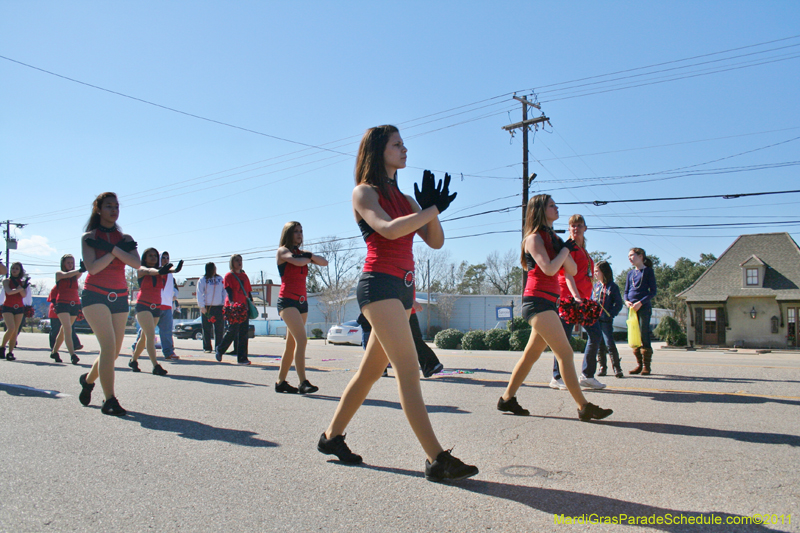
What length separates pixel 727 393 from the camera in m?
6.14

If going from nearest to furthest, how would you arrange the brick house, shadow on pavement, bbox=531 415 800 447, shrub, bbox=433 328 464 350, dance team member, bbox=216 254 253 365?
shadow on pavement, bbox=531 415 800 447, dance team member, bbox=216 254 253 365, shrub, bbox=433 328 464 350, the brick house

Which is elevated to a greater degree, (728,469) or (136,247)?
(136,247)

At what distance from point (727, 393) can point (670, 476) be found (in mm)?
3637

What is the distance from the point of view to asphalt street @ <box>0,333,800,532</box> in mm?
2566

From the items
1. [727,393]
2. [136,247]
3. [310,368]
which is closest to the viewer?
[136,247]

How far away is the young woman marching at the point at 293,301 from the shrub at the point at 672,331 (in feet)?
87.5

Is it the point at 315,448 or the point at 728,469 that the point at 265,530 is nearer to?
the point at 315,448

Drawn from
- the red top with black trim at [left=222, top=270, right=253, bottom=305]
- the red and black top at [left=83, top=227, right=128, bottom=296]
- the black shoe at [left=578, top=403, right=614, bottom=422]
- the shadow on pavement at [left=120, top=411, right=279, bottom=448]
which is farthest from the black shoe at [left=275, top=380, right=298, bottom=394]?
the red top with black trim at [left=222, top=270, right=253, bottom=305]

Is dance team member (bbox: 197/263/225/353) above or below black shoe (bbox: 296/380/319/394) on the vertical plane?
above

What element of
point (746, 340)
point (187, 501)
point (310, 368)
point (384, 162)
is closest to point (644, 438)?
point (384, 162)

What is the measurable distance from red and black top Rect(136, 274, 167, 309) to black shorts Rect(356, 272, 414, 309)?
22.4ft

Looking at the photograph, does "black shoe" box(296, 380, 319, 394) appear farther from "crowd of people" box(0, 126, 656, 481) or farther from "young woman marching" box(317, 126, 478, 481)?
"young woman marching" box(317, 126, 478, 481)

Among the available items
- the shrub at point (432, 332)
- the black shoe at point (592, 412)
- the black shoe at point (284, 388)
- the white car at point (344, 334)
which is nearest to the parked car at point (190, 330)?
the white car at point (344, 334)

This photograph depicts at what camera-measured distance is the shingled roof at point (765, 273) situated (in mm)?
31266
